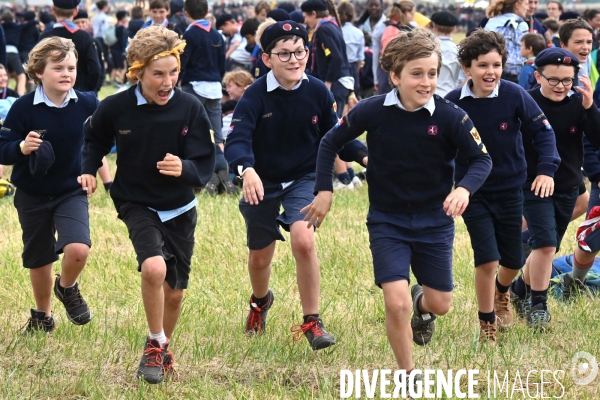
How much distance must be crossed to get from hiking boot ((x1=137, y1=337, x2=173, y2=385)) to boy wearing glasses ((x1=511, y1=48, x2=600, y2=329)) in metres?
2.61

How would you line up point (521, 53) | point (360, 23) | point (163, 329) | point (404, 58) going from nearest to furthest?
1. point (404, 58)
2. point (163, 329)
3. point (521, 53)
4. point (360, 23)

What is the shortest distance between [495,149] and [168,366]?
95.1 inches

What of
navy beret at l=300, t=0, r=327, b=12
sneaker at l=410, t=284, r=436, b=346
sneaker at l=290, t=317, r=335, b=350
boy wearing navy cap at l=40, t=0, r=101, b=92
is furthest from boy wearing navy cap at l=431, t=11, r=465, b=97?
sneaker at l=290, t=317, r=335, b=350

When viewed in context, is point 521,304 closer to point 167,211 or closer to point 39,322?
point 167,211

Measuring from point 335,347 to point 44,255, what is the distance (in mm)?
2004

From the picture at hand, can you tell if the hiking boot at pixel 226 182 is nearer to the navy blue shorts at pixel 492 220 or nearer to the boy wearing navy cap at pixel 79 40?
the boy wearing navy cap at pixel 79 40

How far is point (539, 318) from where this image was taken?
638cm

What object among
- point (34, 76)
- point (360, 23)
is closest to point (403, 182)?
point (34, 76)

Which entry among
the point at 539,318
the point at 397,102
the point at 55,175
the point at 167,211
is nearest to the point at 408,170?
the point at 397,102

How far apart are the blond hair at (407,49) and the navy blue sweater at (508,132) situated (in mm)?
809

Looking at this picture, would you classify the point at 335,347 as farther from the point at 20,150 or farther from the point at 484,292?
the point at 20,150

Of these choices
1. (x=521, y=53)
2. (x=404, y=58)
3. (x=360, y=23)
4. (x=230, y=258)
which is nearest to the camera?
(x=404, y=58)

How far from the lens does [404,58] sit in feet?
16.8

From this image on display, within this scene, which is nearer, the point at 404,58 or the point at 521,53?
the point at 404,58
